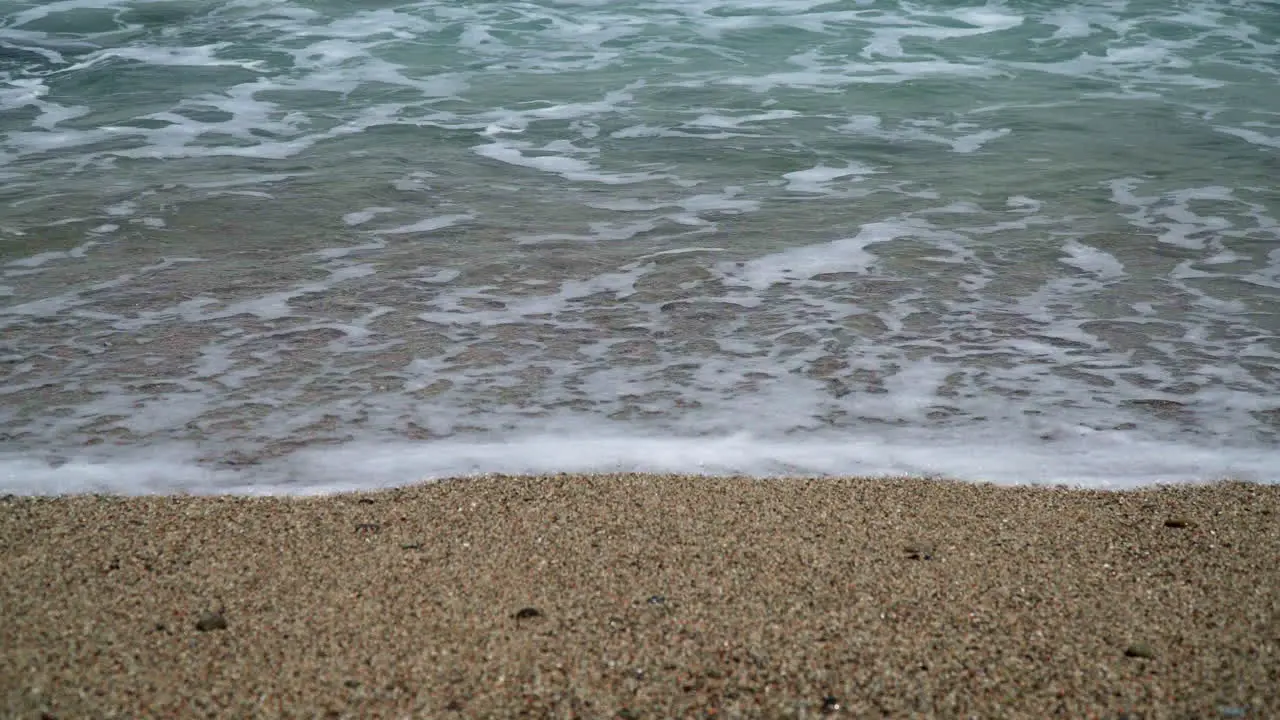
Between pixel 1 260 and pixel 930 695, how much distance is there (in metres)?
4.54

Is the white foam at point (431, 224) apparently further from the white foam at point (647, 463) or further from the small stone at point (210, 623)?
the small stone at point (210, 623)

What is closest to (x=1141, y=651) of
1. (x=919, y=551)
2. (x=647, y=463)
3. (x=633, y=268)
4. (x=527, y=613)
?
(x=919, y=551)

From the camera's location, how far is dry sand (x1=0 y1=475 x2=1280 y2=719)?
215cm

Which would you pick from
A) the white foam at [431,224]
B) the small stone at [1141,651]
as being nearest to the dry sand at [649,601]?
the small stone at [1141,651]

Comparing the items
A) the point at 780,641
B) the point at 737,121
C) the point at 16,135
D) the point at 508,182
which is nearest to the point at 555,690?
the point at 780,641

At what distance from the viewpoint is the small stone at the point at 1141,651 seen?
2.30 meters

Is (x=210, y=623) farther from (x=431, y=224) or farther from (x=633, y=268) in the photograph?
(x=431, y=224)

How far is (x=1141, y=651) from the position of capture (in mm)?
2309

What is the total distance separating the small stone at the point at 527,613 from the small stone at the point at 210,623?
0.59 meters

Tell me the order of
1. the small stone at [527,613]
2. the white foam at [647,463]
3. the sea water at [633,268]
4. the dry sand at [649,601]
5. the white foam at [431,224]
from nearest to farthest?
the dry sand at [649,601], the small stone at [527,613], the white foam at [647,463], the sea water at [633,268], the white foam at [431,224]

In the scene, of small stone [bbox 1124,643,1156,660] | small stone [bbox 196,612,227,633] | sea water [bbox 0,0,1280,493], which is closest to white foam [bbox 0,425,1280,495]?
sea water [bbox 0,0,1280,493]

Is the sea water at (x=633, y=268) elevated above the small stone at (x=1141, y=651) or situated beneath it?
situated beneath

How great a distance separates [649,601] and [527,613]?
26 cm

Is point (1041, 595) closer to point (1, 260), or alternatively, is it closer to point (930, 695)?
point (930, 695)
